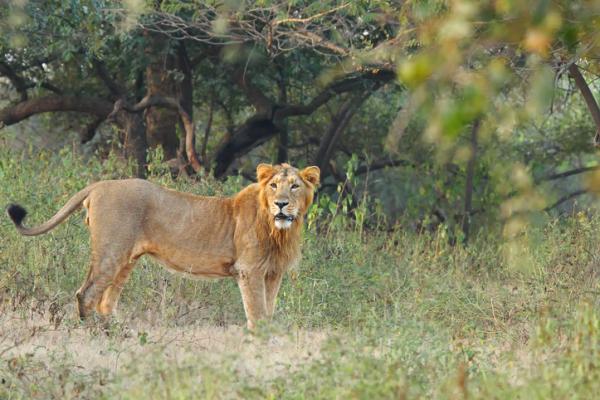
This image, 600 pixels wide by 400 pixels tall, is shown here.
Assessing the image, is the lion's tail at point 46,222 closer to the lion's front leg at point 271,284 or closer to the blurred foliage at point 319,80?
the lion's front leg at point 271,284

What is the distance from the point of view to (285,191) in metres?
6.66

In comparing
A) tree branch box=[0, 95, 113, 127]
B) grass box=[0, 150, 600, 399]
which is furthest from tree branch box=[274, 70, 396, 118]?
grass box=[0, 150, 600, 399]

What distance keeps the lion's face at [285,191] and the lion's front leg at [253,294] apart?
13.1 inches

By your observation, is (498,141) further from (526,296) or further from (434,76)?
(434,76)

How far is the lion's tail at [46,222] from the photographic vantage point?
6379 millimetres

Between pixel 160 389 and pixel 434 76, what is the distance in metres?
2.05

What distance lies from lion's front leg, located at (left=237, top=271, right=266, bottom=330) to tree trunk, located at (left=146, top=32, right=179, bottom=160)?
16.9ft

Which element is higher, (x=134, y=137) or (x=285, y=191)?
(x=285, y=191)

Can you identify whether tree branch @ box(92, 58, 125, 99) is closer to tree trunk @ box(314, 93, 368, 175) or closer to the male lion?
tree trunk @ box(314, 93, 368, 175)

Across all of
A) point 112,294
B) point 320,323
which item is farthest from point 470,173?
point 112,294

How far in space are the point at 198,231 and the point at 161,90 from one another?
5601mm

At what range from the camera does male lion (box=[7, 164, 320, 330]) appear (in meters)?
6.64

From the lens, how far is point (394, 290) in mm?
7980

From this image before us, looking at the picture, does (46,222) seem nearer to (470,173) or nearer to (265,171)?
(265,171)
